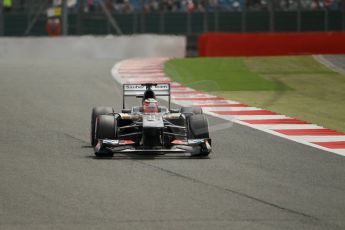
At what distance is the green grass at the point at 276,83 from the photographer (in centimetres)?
1852

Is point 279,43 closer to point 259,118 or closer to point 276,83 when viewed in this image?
point 276,83

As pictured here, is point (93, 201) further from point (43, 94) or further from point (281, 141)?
point (43, 94)

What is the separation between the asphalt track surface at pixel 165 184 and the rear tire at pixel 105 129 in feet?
0.48

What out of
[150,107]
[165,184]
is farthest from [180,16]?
[165,184]

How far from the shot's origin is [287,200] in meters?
8.87

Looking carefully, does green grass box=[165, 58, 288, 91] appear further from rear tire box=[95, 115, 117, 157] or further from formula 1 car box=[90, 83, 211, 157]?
rear tire box=[95, 115, 117, 157]

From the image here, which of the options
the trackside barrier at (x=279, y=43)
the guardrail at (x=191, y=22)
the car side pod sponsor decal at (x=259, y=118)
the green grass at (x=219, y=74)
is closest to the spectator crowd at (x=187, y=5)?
the guardrail at (x=191, y=22)

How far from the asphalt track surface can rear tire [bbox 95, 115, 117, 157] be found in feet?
0.48

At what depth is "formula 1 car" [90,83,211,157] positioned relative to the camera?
38.3ft

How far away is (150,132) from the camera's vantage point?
11664 mm

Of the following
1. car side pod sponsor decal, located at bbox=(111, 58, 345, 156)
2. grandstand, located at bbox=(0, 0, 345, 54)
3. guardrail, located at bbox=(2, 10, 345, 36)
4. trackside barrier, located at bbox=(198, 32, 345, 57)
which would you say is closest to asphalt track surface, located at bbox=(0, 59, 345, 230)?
car side pod sponsor decal, located at bbox=(111, 58, 345, 156)

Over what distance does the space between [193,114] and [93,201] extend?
3.76 m

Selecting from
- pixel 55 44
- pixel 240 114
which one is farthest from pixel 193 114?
pixel 55 44

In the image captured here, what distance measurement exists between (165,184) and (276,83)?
15.0 meters
